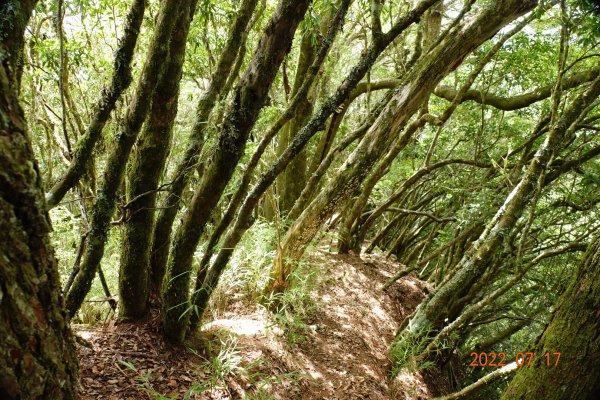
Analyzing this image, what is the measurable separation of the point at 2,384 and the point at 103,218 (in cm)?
185

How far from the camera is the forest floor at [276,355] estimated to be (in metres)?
2.54

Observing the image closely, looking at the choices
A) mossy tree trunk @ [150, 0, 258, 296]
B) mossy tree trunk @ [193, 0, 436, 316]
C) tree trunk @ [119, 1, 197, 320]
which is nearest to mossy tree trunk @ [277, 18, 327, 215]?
mossy tree trunk @ [150, 0, 258, 296]

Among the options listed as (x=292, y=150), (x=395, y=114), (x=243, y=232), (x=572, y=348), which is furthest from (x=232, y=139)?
(x=395, y=114)

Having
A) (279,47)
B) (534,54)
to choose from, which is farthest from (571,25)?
(279,47)

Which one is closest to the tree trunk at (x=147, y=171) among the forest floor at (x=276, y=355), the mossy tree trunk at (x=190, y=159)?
the mossy tree trunk at (x=190, y=159)

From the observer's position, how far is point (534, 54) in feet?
18.1

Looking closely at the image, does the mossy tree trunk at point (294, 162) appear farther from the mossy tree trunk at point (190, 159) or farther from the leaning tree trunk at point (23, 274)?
the leaning tree trunk at point (23, 274)

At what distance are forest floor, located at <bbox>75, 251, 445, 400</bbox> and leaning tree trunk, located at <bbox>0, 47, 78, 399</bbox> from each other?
156cm

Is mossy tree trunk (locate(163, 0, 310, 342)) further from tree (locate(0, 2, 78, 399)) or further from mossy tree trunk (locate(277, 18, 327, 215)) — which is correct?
mossy tree trunk (locate(277, 18, 327, 215))

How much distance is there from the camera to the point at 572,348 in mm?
1718

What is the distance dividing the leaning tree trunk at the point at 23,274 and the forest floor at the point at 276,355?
1557mm

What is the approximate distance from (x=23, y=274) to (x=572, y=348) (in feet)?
7.08

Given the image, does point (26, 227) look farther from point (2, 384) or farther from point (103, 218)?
point (103, 218)

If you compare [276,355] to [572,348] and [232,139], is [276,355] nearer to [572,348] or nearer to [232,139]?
[232,139]
